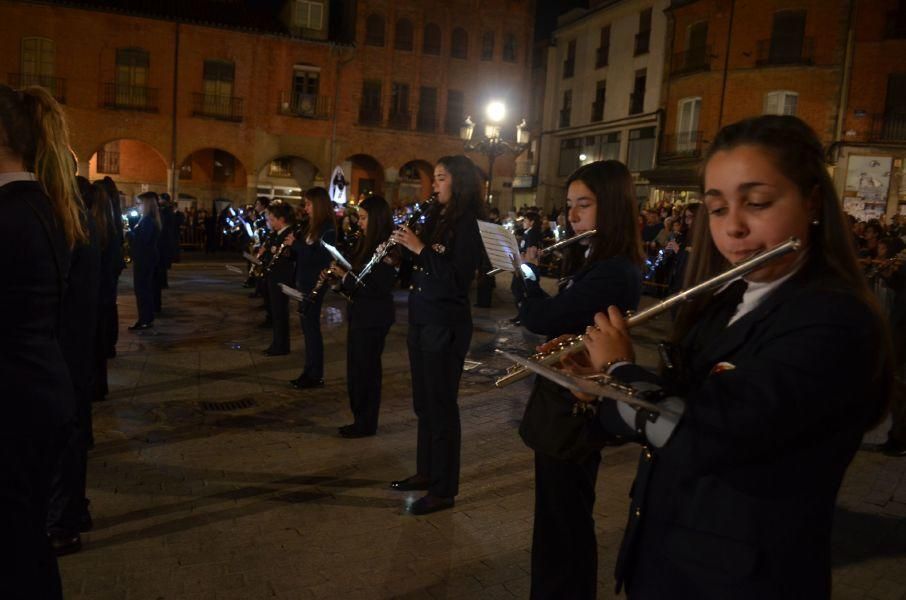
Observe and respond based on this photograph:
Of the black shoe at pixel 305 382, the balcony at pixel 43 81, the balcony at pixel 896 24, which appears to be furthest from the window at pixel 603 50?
the black shoe at pixel 305 382

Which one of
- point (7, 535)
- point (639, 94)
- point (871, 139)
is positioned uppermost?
point (639, 94)

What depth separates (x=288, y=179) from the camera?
37250 millimetres

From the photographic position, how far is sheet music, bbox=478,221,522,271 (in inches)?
133

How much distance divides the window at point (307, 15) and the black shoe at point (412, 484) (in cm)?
3364

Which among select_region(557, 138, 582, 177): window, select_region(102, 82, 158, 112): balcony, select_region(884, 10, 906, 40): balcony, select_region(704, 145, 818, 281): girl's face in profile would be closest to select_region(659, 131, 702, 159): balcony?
select_region(557, 138, 582, 177): window

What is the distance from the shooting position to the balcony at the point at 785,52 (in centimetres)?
2770

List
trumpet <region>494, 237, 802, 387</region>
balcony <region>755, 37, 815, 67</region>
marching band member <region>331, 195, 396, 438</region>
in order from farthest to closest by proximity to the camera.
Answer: balcony <region>755, 37, 815, 67</region> → marching band member <region>331, 195, 396, 438</region> → trumpet <region>494, 237, 802, 387</region>

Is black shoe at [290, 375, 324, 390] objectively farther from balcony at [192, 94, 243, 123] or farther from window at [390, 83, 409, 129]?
window at [390, 83, 409, 129]

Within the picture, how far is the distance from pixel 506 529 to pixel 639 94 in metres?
33.0

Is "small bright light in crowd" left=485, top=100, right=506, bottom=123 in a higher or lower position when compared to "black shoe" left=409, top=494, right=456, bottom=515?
higher

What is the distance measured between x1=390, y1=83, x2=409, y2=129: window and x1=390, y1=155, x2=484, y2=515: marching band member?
107ft

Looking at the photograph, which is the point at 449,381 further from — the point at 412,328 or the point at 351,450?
the point at 351,450

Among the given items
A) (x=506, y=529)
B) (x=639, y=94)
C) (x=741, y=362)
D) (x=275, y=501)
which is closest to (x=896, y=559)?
(x=506, y=529)

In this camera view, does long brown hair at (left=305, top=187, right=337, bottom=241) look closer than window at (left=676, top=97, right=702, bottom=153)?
Yes
